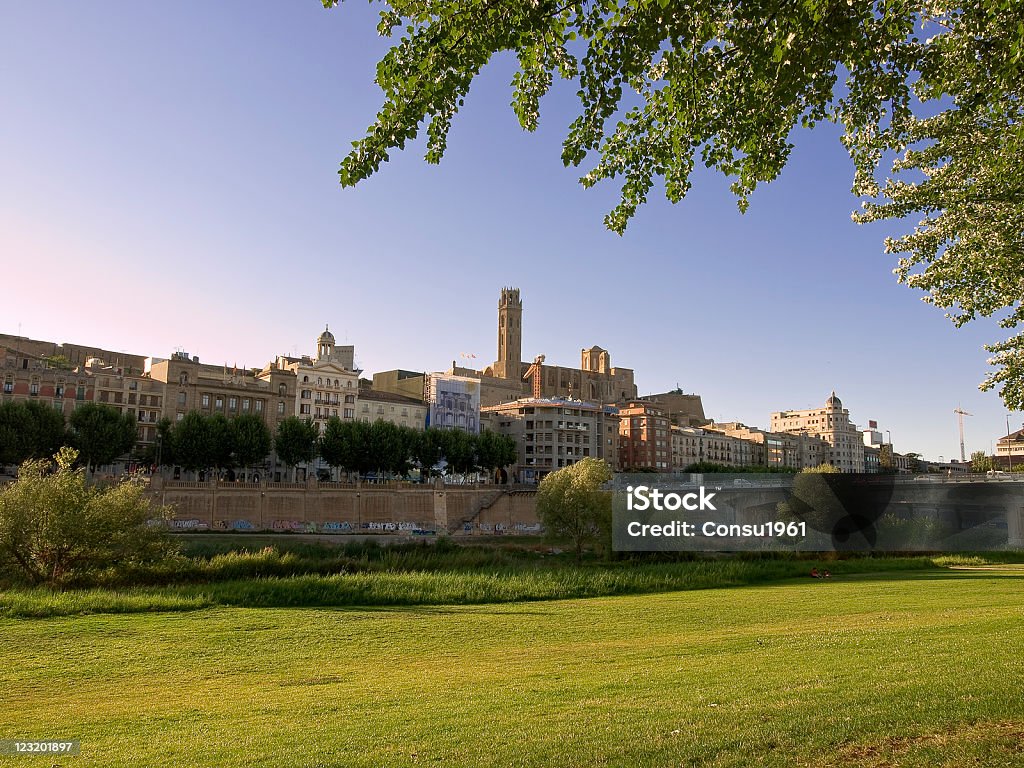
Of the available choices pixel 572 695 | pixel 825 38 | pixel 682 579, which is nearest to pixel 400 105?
pixel 825 38

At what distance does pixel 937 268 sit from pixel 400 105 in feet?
40.9

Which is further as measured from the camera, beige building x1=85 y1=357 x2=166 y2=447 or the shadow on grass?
beige building x1=85 y1=357 x2=166 y2=447

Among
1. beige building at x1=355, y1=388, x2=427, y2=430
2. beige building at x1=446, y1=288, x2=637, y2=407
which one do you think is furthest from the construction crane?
beige building at x1=355, y1=388, x2=427, y2=430

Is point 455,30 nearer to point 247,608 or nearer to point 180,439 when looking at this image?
point 247,608

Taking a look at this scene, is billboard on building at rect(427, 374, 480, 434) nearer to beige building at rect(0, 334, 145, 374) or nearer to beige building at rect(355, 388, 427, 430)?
beige building at rect(355, 388, 427, 430)

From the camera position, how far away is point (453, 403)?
111 m

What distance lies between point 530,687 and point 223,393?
261 feet

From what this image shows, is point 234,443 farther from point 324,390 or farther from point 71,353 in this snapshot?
point 71,353

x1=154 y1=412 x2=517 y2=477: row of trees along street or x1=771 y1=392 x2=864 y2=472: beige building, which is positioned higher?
x1=771 y1=392 x2=864 y2=472: beige building

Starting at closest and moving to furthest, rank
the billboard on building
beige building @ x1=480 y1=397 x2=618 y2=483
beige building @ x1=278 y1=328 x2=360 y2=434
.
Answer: beige building @ x1=278 y1=328 x2=360 y2=434 → the billboard on building → beige building @ x1=480 y1=397 x2=618 y2=483

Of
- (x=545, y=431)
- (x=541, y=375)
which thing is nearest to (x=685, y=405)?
(x=541, y=375)

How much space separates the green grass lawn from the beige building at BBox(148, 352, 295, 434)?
62619 millimetres

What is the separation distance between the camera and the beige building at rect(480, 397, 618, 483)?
117 meters

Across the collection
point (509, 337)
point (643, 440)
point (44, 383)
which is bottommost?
point (643, 440)
